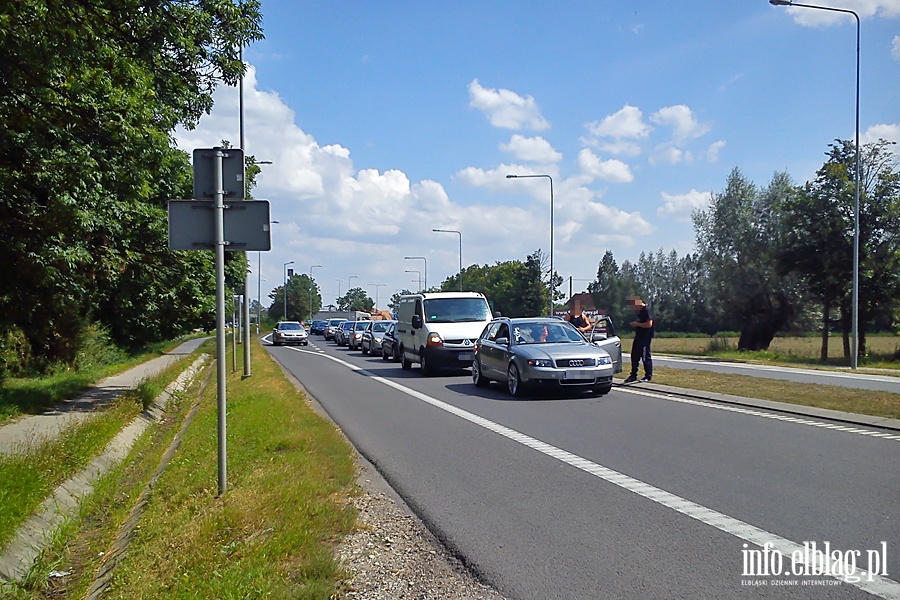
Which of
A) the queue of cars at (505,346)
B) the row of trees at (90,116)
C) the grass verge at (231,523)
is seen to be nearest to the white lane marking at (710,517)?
the grass verge at (231,523)

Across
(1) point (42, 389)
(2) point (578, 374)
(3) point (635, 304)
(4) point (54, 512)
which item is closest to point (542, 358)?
(2) point (578, 374)

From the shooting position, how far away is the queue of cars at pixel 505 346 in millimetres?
14938

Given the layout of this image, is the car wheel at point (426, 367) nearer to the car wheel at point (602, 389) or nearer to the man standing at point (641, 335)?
the man standing at point (641, 335)

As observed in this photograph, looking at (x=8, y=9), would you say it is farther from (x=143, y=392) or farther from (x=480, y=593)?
(x=143, y=392)

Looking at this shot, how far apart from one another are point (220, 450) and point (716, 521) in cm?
413

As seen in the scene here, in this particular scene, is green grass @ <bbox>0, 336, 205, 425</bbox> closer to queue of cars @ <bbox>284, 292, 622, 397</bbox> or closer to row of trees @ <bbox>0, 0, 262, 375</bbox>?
row of trees @ <bbox>0, 0, 262, 375</bbox>

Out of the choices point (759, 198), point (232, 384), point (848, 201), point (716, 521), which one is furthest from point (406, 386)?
point (759, 198)

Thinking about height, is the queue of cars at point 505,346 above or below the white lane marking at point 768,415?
above

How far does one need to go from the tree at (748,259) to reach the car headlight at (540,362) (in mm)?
32426

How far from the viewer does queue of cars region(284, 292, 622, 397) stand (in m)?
14.9

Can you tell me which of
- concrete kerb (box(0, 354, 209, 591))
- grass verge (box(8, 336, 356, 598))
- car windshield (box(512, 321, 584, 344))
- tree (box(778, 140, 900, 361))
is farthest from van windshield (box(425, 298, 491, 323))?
tree (box(778, 140, 900, 361))

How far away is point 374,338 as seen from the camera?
120 ft

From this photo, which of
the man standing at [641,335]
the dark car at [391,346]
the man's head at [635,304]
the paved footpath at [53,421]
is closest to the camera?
the paved footpath at [53,421]

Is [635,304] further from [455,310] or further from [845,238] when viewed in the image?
[845,238]
